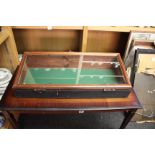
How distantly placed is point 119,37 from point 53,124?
1.07 m

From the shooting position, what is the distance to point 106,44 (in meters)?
1.62

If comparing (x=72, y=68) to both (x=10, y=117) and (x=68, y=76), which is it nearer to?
(x=68, y=76)

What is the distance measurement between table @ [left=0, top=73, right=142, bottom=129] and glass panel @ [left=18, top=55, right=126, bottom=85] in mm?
177

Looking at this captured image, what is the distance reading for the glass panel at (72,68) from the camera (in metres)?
1.22

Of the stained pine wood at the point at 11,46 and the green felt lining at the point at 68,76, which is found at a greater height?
the stained pine wood at the point at 11,46

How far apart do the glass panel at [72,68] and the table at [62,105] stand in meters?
0.18

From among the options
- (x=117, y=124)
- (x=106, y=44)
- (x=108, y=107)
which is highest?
(x=106, y=44)

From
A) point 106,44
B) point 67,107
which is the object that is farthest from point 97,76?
point 106,44

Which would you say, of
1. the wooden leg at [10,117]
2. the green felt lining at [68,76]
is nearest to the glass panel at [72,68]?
the green felt lining at [68,76]

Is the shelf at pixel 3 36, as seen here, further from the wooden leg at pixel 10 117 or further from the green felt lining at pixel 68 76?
the wooden leg at pixel 10 117

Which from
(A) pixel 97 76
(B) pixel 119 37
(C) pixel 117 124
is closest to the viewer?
(A) pixel 97 76

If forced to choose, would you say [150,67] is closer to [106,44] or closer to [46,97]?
[106,44]

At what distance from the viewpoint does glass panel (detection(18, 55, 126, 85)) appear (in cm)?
122

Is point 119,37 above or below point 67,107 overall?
above
